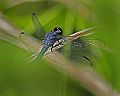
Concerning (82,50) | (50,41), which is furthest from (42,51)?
(82,50)

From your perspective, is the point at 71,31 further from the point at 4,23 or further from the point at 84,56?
the point at 4,23

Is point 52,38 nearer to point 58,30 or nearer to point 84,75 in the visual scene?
point 58,30

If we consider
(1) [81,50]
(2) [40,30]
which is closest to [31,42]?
(2) [40,30]

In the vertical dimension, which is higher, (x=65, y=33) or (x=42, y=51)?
(x=65, y=33)

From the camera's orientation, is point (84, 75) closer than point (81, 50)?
No

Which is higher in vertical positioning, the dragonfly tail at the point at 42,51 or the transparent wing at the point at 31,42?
the transparent wing at the point at 31,42

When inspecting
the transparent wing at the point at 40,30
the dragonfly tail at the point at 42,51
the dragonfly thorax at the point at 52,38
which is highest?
the transparent wing at the point at 40,30

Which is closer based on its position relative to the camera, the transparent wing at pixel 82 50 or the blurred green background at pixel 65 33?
the transparent wing at pixel 82 50
